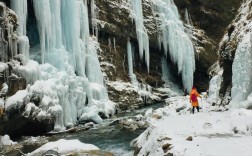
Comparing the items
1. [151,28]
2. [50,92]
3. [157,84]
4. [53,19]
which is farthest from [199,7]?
[50,92]

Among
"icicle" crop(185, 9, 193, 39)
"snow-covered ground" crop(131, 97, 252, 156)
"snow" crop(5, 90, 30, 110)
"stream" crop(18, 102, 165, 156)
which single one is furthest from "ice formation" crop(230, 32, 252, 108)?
"icicle" crop(185, 9, 193, 39)

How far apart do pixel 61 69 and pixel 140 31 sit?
20.5m

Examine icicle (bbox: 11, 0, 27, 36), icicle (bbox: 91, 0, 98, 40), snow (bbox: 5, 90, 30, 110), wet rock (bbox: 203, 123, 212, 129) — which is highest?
icicle (bbox: 91, 0, 98, 40)

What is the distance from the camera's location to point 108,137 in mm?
27125

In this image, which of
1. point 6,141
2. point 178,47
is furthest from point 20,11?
point 178,47

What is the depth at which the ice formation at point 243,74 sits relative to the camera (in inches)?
815

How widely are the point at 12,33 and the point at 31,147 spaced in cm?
976

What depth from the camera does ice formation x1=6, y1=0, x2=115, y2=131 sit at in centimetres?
3047

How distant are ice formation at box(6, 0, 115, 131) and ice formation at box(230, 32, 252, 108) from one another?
14651 millimetres

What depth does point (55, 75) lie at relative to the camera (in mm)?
33125

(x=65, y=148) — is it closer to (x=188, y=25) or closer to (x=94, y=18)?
(x=94, y=18)

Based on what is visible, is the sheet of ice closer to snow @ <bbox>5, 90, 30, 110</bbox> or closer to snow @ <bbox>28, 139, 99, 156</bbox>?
snow @ <bbox>5, 90, 30, 110</bbox>

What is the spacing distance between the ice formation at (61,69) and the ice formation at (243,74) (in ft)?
48.1

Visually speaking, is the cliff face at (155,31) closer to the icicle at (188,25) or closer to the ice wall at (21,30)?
the icicle at (188,25)
